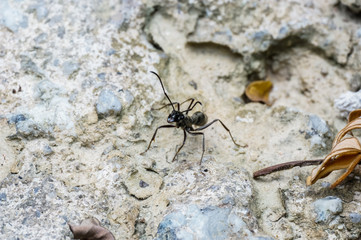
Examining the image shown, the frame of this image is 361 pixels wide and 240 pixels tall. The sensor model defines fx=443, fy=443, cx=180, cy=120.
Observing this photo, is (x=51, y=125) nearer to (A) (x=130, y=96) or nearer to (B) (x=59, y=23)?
(A) (x=130, y=96)

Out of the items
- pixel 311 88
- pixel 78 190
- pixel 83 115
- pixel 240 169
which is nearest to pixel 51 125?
pixel 83 115

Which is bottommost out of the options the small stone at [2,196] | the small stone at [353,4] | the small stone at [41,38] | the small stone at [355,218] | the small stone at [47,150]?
the small stone at [2,196]

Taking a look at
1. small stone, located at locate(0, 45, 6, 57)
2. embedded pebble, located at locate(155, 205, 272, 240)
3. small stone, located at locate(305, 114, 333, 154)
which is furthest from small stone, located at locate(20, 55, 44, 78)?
small stone, located at locate(305, 114, 333, 154)

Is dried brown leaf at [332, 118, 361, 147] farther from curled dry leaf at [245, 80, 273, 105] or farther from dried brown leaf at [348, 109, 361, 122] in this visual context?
curled dry leaf at [245, 80, 273, 105]

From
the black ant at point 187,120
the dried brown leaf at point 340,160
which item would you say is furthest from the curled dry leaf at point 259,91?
the dried brown leaf at point 340,160

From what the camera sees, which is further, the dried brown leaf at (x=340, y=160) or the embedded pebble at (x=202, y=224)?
the dried brown leaf at (x=340, y=160)

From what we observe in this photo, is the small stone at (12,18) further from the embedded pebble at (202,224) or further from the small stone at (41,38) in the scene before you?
the embedded pebble at (202,224)
